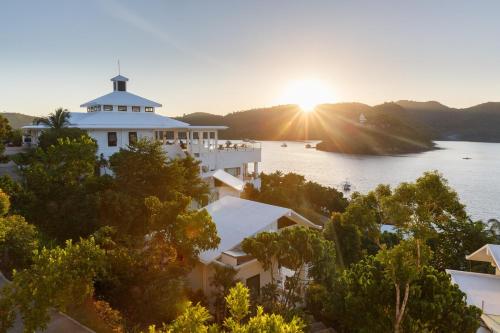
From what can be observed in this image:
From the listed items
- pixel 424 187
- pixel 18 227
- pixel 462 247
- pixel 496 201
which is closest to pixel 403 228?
pixel 424 187

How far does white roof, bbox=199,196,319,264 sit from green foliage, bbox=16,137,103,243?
6.25 m

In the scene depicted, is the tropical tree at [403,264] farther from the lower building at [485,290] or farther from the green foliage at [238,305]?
the green foliage at [238,305]

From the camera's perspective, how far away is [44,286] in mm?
6691

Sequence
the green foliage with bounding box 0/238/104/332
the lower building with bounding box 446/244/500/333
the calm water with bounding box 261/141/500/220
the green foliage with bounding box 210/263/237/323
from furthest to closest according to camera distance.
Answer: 1. the calm water with bounding box 261/141/500/220
2. the green foliage with bounding box 210/263/237/323
3. the lower building with bounding box 446/244/500/333
4. the green foliage with bounding box 0/238/104/332

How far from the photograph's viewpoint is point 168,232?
12711mm

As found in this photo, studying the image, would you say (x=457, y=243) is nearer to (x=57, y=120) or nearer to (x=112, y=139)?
(x=112, y=139)

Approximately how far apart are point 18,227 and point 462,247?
26981 mm

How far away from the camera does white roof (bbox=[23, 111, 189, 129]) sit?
29.0 m

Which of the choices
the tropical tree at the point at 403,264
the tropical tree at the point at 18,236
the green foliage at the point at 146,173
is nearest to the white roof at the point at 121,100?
the green foliage at the point at 146,173

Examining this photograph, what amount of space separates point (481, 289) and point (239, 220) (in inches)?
421

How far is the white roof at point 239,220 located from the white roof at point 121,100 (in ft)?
61.5

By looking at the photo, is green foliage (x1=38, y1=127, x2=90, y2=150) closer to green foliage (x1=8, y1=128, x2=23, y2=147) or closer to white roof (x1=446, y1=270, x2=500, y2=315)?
green foliage (x1=8, y1=128, x2=23, y2=147)

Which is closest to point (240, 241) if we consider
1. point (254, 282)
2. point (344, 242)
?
point (254, 282)

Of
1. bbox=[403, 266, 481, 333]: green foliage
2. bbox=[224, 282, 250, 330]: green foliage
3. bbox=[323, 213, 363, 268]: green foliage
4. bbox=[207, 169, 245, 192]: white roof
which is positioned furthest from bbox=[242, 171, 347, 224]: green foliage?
bbox=[224, 282, 250, 330]: green foliage
